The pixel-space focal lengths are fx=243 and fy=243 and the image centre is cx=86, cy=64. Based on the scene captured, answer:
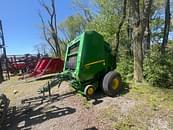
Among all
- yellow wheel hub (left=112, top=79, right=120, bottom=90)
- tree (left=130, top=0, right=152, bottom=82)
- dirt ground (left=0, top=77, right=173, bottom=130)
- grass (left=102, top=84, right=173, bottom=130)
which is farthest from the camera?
tree (left=130, top=0, right=152, bottom=82)

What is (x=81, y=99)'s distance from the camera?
22.8 ft

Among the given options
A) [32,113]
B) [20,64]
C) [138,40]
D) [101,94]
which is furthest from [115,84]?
[20,64]

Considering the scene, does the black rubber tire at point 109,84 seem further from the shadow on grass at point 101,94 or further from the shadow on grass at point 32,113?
the shadow on grass at point 32,113

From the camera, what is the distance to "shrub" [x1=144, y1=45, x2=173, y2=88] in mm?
7676

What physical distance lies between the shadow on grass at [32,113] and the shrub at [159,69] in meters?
2.60

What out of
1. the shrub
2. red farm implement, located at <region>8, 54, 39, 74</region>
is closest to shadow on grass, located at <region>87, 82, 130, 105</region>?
the shrub

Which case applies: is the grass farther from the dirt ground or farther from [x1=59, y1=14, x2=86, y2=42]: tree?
[x1=59, y1=14, x2=86, y2=42]: tree

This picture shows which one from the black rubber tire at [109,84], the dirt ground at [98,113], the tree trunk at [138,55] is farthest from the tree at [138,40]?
the black rubber tire at [109,84]

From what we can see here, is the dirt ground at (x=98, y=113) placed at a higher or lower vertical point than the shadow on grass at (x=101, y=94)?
lower

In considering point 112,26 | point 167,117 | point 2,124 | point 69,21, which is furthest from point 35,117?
point 69,21

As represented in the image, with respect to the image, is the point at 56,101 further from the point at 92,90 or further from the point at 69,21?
the point at 69,21

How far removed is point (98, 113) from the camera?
5621 mm

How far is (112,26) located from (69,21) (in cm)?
2429

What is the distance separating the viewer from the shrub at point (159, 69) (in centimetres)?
768
